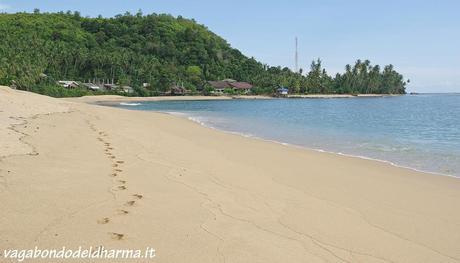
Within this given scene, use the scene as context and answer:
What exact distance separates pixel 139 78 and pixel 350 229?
4665 inches

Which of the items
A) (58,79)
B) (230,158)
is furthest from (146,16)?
(230,158)

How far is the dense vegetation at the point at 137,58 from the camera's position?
98.2 metres

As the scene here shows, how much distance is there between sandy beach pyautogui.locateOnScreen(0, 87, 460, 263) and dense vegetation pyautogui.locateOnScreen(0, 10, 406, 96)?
6989 cm

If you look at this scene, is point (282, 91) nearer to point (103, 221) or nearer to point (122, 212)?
point (122, 212)

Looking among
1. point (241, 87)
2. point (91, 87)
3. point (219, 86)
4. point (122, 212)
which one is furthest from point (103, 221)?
point (241, 87)

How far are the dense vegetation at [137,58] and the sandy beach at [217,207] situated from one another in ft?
229

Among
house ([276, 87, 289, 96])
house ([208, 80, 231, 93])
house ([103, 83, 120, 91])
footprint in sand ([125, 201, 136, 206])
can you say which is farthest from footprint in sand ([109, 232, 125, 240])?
house ([276, 87, 289, 96])

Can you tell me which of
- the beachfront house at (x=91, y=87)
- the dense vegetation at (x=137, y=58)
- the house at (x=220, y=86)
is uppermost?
the dense vegetation at (x=137, y=58)

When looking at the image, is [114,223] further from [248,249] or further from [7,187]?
[7,187]

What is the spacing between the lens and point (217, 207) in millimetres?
6410

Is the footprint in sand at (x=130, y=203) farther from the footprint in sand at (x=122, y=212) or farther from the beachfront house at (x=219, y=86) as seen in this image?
the beachfront house at (x=219, y=86)

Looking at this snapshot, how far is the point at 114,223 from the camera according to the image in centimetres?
521

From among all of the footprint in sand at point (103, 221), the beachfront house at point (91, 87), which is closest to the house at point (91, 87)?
the beachfront house at point (91, 87)

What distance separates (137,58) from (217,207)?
4914 inches
